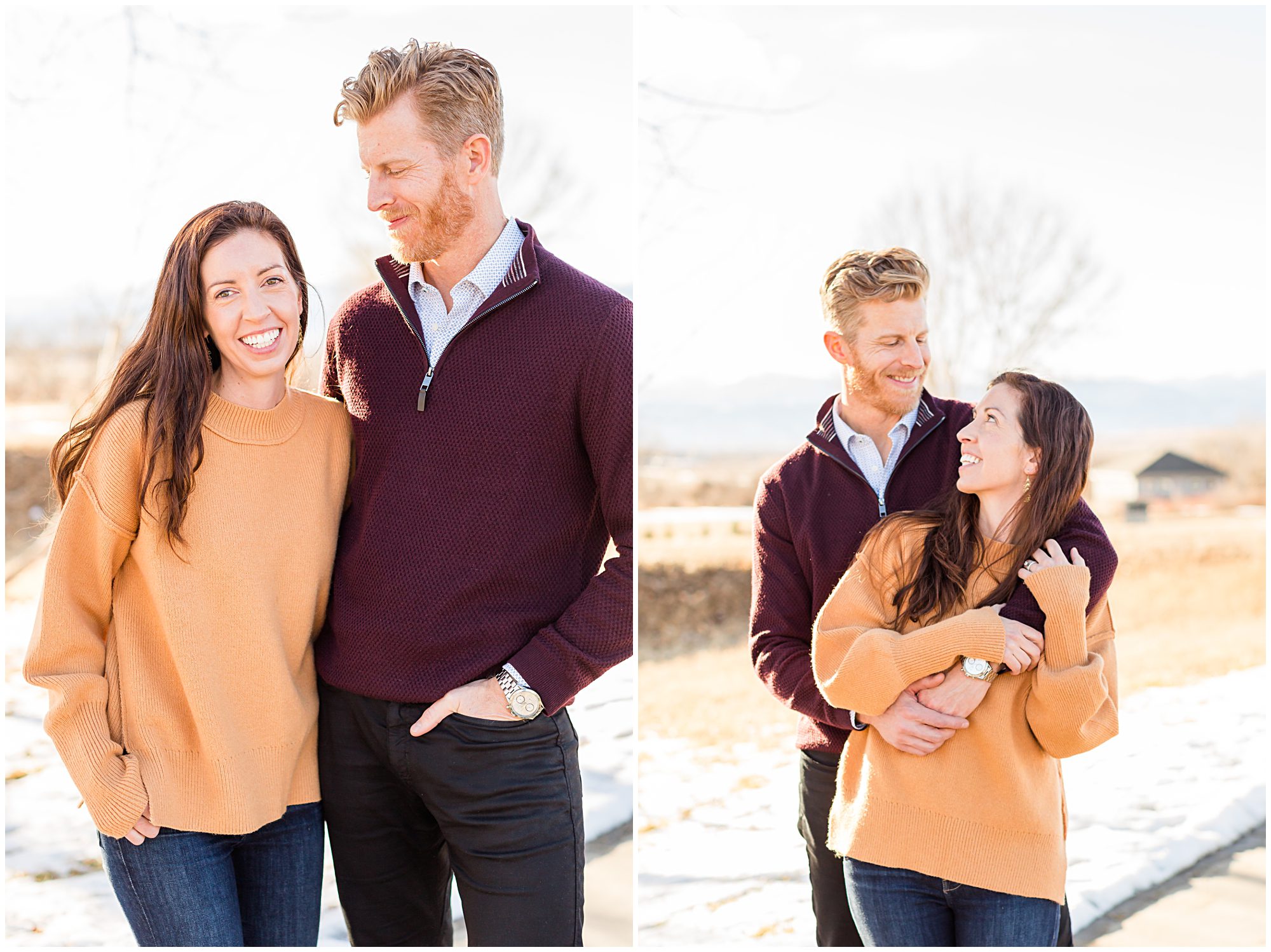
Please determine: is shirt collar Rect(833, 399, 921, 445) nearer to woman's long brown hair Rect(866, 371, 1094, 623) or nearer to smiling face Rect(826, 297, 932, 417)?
smiling face Rect(826, 297, 932, 417)

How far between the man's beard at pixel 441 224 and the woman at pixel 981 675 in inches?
36.8

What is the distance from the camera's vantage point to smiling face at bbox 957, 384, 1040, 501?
5.85ft

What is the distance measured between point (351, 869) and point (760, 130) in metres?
7.47

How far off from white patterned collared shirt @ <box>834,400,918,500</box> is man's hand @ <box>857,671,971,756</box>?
425 millimetres

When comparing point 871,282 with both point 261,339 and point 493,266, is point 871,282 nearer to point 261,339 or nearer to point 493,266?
point 493,266

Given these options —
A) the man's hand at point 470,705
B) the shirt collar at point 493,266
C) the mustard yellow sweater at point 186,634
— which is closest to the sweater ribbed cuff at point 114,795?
the mustard yellow sweater at point 186,634

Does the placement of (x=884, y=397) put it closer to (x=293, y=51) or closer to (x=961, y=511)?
(x=961, y=511)

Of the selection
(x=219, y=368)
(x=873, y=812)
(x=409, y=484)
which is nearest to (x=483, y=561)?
(x=409, y=484)

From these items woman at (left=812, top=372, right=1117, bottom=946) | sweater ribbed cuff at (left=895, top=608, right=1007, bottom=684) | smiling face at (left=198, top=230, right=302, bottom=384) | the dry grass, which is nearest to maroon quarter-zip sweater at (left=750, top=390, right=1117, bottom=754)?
woman at (left=812, top=372, right=1117, bottom=946)

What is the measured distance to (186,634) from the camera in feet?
5.79

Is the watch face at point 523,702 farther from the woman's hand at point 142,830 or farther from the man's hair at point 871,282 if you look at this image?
the man's hair at point 871,282

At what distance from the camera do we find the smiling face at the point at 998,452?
178 cm

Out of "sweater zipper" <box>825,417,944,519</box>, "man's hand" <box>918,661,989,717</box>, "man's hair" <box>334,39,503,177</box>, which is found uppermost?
"man's hair" <box>334,39,503,177</box>

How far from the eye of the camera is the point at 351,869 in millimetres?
1974
